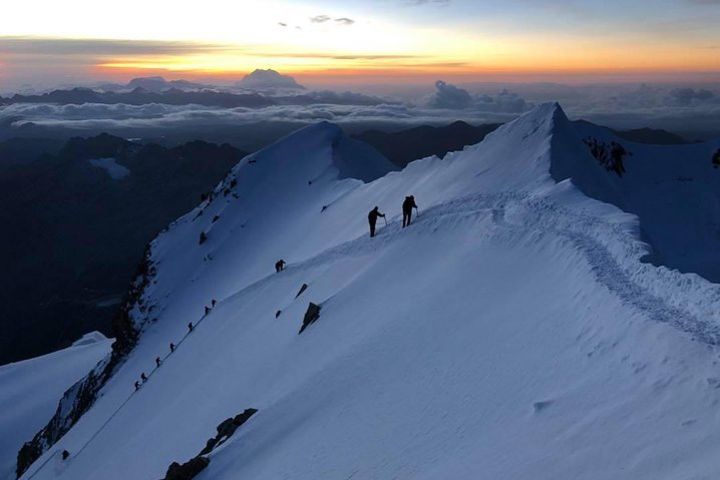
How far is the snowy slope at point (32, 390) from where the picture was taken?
67375 mm

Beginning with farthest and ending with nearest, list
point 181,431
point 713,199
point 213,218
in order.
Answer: point 213,218 → point 713,199 → point 181,431

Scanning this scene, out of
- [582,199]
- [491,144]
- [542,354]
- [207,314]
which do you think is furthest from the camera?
[207,314]

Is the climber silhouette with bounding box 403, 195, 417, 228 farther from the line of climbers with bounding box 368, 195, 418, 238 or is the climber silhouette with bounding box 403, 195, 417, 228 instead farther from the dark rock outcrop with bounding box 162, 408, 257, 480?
the dark rock outcrop with bounding box 162, 408, 257, 480

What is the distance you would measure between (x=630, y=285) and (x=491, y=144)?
27.9 meters

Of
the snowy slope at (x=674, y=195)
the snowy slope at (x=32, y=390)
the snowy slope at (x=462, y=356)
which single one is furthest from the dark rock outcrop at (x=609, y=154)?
the snowy slope at (x=32, y=390)

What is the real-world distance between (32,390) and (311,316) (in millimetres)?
64322

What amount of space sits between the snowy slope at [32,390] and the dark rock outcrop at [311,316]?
49.6 metres

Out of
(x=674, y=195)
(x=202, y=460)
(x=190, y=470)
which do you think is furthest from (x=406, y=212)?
(x=674, y=195)

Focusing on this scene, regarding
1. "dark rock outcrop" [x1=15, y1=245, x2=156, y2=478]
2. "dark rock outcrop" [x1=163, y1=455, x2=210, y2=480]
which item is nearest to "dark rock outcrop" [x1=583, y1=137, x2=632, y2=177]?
"dark rock outcrop" [x1=163, y1=455, x2=210, y2=480]

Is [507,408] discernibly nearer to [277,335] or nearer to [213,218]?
[277,335]

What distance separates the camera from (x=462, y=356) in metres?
18.2

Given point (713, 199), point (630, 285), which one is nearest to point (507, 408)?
point (630, 285)

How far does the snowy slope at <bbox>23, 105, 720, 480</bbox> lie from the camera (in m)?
12.2

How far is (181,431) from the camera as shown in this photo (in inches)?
1158
